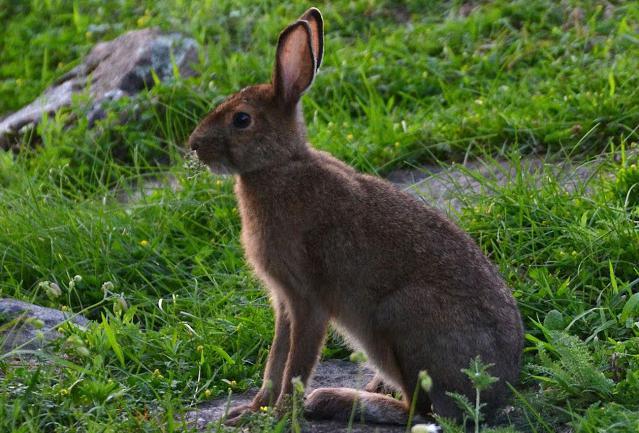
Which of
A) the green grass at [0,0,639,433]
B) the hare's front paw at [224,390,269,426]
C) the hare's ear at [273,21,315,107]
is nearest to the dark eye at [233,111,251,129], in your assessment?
the hare's ear at [273,21,315,107]

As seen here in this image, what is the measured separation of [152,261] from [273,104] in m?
1.46

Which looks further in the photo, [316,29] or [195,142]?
[316,29]

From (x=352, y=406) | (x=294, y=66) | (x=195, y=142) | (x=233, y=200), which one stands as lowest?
(x=352, y=406)

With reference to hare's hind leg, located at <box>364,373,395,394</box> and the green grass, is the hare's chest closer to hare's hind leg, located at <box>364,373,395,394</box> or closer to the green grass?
the green grass

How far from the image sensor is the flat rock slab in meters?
4.51

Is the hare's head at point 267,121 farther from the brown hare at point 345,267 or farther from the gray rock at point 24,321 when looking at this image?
the gray rock at point 24,321

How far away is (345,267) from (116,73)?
13.6 feet

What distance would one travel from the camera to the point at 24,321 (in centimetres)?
493

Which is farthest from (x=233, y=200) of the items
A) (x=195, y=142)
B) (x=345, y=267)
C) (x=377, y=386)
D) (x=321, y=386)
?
(x=345, y=267)

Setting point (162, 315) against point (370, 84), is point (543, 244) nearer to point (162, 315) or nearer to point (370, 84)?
point (162, 315)

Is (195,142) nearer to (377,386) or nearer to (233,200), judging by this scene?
(377,386)

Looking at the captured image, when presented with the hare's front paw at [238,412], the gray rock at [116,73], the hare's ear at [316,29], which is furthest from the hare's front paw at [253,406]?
the gray rock at [116,73]

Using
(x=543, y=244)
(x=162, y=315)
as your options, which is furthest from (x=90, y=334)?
(x=543, y=244)

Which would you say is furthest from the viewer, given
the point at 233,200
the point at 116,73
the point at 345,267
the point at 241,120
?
the point at 116,73
